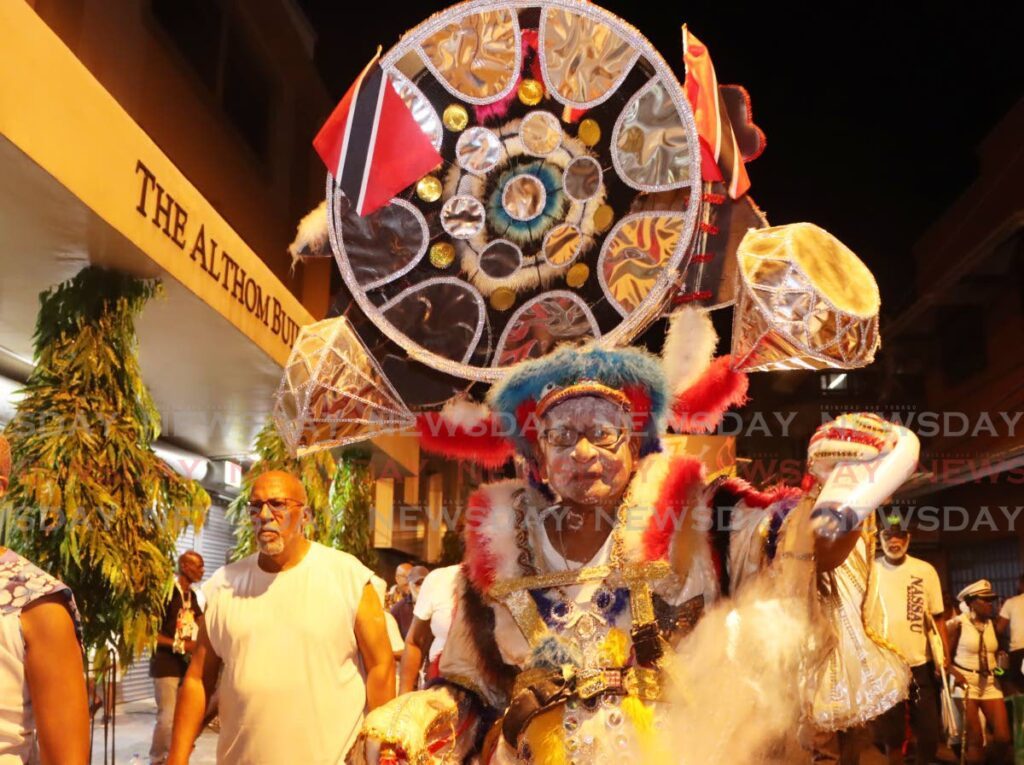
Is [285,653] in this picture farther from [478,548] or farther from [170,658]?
[170,658]

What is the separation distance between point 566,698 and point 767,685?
526 mm

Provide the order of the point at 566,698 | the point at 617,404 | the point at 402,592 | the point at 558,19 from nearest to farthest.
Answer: the point at 566,698, the point at 617,404, the point at 558,19, the point at 402,592

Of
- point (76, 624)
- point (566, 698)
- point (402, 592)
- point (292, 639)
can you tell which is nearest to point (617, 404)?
point (566, 698)

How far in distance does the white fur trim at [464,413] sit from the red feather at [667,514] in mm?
826

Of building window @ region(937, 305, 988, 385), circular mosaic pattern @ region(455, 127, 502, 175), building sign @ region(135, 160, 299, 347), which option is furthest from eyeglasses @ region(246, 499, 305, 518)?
building window @ region(937, 305, 988, 385)

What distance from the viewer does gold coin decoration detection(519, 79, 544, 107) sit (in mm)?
4098

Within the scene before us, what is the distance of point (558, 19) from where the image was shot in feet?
13.1

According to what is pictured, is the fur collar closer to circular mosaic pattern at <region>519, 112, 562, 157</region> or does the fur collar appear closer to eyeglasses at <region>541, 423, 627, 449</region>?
eyeglasses at <region>541, 423, 627, 449</region>

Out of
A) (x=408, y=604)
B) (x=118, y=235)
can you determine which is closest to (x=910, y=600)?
(x=118, y=235)

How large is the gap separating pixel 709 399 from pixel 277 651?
2.09 m

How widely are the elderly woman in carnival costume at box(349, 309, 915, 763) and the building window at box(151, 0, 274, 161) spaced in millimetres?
9209

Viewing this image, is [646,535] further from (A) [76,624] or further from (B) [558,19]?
(B) [558,19]

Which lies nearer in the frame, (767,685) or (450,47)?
(767,685)

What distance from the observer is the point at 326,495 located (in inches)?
426
